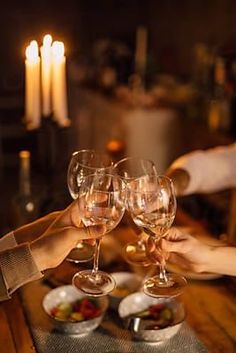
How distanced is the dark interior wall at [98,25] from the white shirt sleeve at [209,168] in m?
2.22

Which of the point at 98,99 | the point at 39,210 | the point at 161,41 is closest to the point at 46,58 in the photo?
the point at 39,210

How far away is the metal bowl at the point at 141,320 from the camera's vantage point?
4.18ft

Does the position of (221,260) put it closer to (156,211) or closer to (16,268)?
(156,211)

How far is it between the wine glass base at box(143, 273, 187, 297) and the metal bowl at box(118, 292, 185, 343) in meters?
0.10

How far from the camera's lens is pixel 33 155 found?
3102 millimetres

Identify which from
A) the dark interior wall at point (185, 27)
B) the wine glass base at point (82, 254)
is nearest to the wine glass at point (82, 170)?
the wine glass base at point (82, 254)

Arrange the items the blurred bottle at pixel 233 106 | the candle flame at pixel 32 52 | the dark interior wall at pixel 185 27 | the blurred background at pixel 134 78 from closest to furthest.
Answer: the candle flame at pixel 32 52
the blurred bottle at pixel 233 106
the blurred background at pixel 134 78
the dark interior wall at pixel 185 27

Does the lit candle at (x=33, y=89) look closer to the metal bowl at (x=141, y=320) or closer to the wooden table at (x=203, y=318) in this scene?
the wooden table at (x=203, y=318)

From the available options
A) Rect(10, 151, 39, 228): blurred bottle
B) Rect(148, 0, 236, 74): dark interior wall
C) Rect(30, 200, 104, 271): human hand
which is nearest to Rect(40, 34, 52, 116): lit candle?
Rect(10, 151, 39, 228): blurred bottle

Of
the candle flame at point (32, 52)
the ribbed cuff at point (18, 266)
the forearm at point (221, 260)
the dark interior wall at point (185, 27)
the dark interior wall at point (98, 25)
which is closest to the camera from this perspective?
the ribbed cuff at point (18, 266)

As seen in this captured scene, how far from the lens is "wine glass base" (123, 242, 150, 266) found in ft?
4.74

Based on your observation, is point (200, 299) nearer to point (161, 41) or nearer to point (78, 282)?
point (78, 282)

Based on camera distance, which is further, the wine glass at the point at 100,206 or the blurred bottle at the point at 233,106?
the blurred bottle at the point at 233,106

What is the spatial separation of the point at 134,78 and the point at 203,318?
8.95 feet
